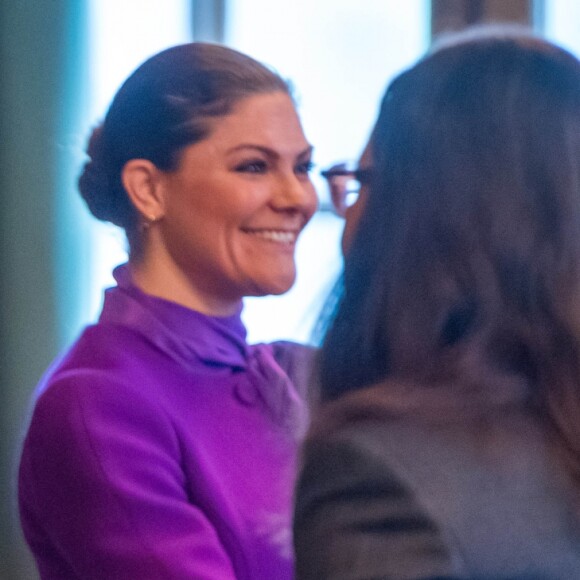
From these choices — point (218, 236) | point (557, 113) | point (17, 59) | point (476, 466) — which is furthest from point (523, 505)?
point (17, 59)

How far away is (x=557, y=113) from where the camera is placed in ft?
2.54

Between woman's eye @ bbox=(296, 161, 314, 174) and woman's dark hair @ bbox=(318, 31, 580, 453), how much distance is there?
0.55 m

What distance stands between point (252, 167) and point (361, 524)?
0.68 metres

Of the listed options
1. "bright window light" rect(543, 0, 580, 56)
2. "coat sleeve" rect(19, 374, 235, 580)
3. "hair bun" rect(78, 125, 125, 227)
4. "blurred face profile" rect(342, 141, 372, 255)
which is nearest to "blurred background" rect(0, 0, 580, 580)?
"bright window light" rect(543, 0, 580, 56)

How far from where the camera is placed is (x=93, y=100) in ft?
7.35

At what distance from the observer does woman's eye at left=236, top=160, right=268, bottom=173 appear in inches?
50.4

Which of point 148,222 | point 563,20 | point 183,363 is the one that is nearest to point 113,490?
point 183,363

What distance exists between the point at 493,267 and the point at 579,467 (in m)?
0.16

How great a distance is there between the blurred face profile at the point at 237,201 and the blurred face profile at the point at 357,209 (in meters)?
0.39

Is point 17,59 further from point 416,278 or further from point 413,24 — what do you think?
point 416,278

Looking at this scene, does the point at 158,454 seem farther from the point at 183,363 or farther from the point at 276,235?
the point at 276,235

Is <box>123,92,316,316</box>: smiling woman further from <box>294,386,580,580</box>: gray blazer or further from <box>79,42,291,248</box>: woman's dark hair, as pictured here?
<box>294,386,580,580</box>: gray blazer

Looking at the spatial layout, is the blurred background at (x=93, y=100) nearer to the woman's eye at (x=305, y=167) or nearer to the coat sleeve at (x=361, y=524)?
the woman's eye at (x=305, y=167)

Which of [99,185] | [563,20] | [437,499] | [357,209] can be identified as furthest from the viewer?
[563,20]
